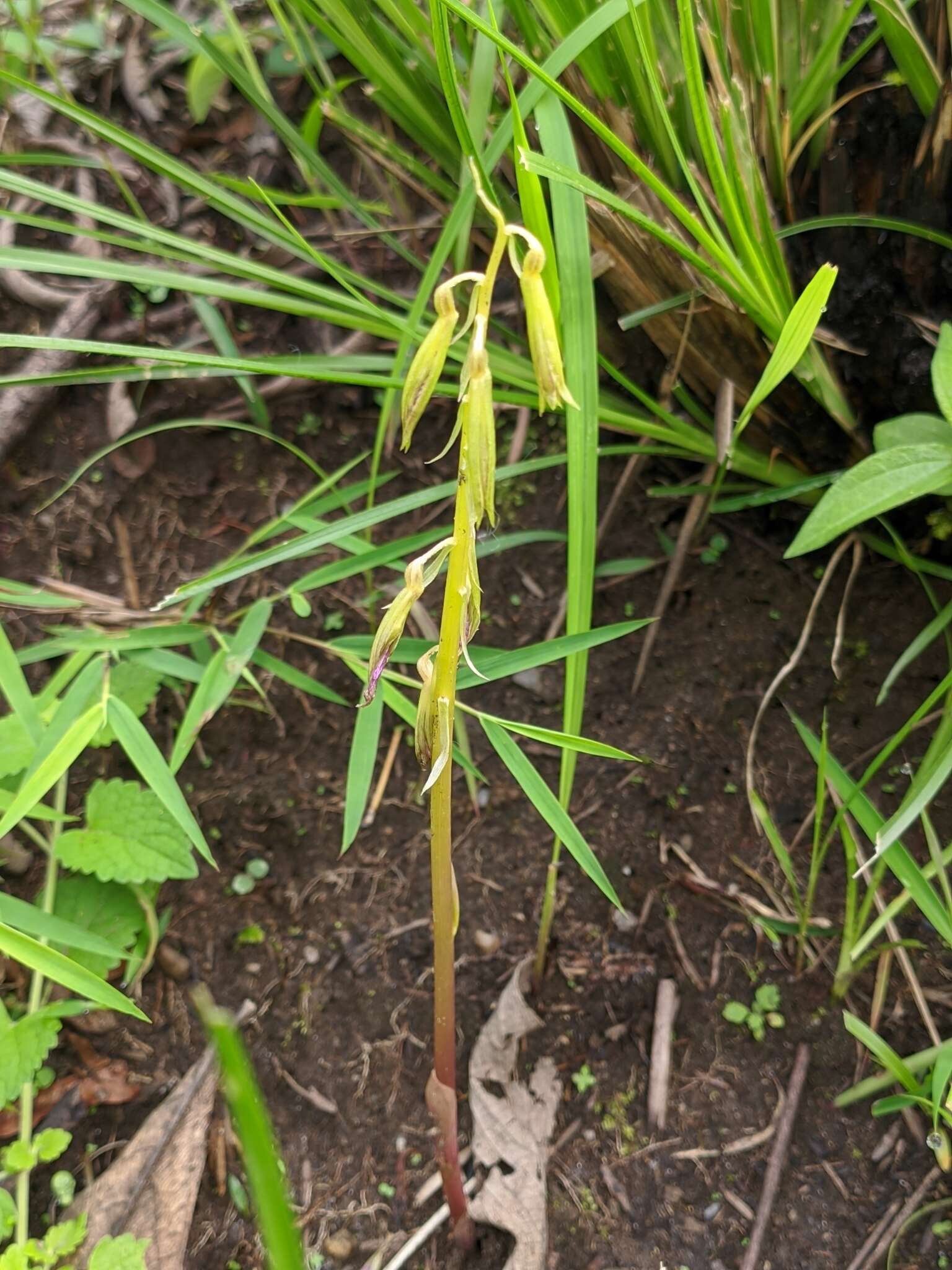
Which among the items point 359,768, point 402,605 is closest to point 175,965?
point 359,768

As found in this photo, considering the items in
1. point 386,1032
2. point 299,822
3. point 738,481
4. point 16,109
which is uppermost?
point 16,109

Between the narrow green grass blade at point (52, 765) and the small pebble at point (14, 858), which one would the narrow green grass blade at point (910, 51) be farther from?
the small pebble at point (14, 858)

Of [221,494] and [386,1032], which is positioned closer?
[386,1032]

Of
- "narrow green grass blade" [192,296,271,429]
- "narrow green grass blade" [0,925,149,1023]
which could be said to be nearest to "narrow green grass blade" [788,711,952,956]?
"narrow green grass blade" [0,925,149,1023]

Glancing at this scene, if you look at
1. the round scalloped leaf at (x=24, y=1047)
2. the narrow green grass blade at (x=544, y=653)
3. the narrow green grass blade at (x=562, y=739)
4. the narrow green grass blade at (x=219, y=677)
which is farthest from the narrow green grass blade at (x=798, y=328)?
the round scalloped leaf at (x=24, y=1047)

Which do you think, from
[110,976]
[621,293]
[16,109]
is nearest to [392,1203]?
[110,976]

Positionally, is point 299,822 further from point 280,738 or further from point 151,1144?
point 151,1144

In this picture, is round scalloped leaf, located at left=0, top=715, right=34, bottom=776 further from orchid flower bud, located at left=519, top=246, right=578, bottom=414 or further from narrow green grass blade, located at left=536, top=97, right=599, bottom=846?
orchid flower bud, located at left=519, top=246, right=578, bottom=414
